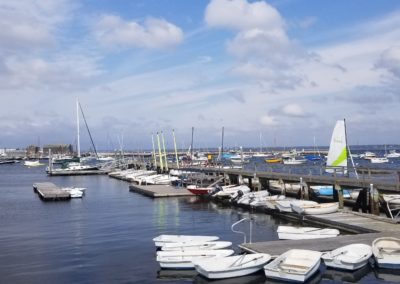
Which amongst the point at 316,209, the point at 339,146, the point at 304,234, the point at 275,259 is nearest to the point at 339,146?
the point at 339,146

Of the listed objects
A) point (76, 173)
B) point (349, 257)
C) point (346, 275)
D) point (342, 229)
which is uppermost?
point (76, 173)

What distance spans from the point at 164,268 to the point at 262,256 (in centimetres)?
420

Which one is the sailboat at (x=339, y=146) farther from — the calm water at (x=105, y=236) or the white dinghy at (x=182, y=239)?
the white dinghy at (x=182, y=239)

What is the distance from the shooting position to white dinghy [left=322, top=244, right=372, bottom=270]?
19.4 m

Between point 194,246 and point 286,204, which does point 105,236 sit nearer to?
point 194,246

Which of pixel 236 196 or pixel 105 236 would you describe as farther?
pixel 236 196

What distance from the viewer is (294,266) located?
1825 cm

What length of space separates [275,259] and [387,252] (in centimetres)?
480

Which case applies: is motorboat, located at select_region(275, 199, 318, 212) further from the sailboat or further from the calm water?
the sailboat

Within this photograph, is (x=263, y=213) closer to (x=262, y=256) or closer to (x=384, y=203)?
(x=384, y=203)

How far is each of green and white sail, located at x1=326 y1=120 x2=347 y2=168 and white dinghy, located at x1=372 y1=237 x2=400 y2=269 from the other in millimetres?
22198

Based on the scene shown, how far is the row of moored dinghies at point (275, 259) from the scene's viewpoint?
18.3m

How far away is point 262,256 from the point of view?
19.5 m

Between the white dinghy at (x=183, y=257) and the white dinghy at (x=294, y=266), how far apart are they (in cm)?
256
